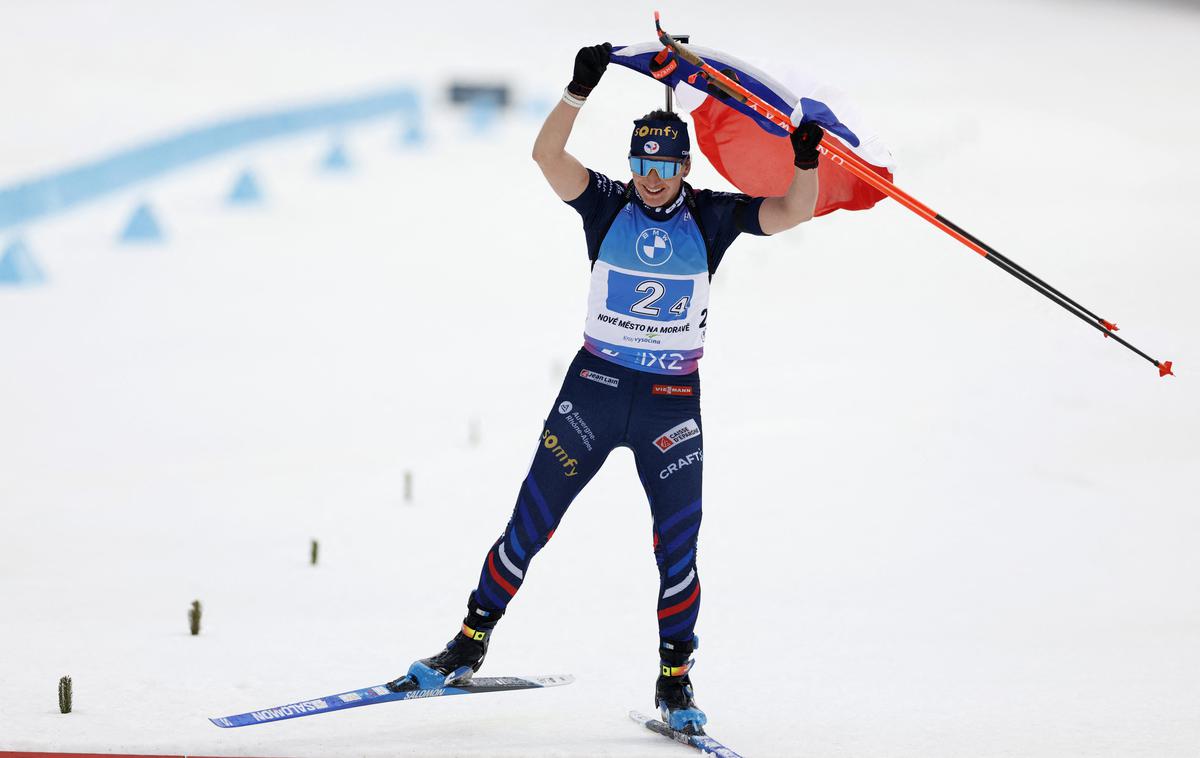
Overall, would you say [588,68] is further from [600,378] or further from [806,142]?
[600,378]

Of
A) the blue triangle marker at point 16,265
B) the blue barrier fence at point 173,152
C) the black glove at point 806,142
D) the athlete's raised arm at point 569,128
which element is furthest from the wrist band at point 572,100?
the blue barrier fence at point 173,152

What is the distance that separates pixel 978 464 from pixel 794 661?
321 centimetres

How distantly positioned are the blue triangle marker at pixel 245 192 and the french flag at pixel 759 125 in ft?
38.0

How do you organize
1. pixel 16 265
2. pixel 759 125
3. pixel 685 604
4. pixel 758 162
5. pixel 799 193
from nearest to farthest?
pixel 799 193, pixel 685 604, pixel 759 125, pixel 758 162, pixel 16 265

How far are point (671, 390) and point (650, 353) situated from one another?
14cm

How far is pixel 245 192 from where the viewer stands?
16.1 meters

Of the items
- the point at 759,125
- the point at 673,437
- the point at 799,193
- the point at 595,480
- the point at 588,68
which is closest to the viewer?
the point at 588,68

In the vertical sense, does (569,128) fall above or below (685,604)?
above

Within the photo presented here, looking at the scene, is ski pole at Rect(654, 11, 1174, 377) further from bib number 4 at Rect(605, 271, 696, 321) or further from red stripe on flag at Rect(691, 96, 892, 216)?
bib number 4 at Rect(605, 271, 696, 321)

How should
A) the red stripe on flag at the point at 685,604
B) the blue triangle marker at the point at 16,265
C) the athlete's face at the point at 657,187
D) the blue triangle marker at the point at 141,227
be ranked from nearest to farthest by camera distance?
1. the athlete's face at the point at 657,187
2. the red stripe on flag at the point at 685,604
3. the blue triangle marker at the point at 16,265
4. the blue triangle marker at the point at 141,227

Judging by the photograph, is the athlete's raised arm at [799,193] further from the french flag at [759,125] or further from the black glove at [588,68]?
the black glove at [588,68]

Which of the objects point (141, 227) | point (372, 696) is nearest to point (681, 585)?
point (372, 696)

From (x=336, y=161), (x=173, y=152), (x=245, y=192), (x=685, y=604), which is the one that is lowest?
(x=685, y=604)

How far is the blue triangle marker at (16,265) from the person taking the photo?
1241 centimetres
